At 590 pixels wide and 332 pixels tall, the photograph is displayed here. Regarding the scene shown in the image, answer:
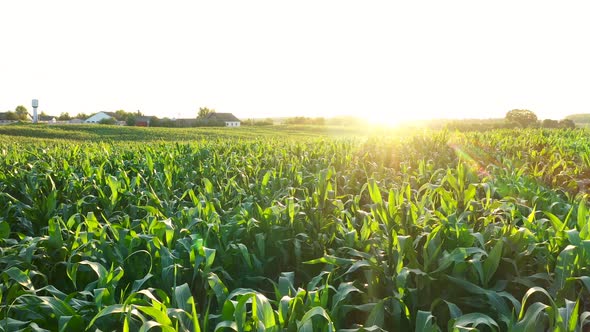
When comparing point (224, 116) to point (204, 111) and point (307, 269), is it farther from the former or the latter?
point (307, 269)

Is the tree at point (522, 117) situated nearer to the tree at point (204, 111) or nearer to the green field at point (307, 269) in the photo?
the green field at point (307, 269)

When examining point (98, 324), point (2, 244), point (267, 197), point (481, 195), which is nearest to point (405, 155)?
point (481, 195)

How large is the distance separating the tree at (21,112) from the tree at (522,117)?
10804 centimetres

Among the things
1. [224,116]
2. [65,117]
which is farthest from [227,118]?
[65,117]

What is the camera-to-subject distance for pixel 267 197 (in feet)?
15.1

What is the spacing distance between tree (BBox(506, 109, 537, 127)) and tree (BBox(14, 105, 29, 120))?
4254 inches

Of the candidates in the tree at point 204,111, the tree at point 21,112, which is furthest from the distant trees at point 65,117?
the tree at point 204,111

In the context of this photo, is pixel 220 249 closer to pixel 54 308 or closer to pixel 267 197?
pixel 54 308

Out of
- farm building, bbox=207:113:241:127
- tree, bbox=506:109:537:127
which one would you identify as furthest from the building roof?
tree, bbox=506:109:537:127

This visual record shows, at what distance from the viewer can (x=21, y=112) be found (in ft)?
384

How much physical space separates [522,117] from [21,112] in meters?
120

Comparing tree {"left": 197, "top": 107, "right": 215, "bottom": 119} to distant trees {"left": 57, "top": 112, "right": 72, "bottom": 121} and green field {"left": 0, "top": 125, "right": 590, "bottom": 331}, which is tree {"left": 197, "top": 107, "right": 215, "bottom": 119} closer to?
distant trees {"left": 57, "top": 112, "right": 72, "bottom": 121}

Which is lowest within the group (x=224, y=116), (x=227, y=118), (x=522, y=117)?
(x=522, y=117)

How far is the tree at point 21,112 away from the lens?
357ft
